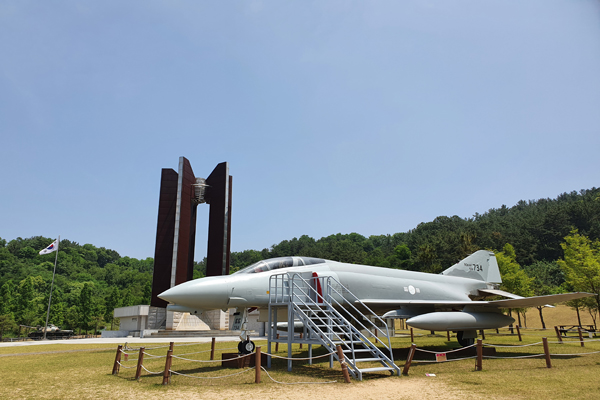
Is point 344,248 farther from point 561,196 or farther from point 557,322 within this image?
point 561,196

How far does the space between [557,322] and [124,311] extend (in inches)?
1951

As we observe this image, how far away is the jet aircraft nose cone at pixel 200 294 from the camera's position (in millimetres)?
10516

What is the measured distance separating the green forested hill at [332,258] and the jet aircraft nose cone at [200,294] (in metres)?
38.6

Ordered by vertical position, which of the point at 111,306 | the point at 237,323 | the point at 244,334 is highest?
the point at 237,323

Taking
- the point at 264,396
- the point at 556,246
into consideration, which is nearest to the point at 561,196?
the point at 556,246

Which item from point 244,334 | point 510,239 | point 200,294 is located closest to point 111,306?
point 244,334

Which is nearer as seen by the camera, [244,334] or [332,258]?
[244,334]

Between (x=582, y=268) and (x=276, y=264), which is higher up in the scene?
(x=582, y=268)

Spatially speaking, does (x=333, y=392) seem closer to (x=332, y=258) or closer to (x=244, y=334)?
(x=244, y=334)

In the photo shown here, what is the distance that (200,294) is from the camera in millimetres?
10617

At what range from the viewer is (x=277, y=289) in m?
11.5

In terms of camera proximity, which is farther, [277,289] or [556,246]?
[556,246]

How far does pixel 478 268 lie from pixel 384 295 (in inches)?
301

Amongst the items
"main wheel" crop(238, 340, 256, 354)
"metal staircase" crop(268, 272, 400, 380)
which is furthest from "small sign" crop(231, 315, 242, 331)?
"metal staircase" crop(268, 272, 400, 380)
